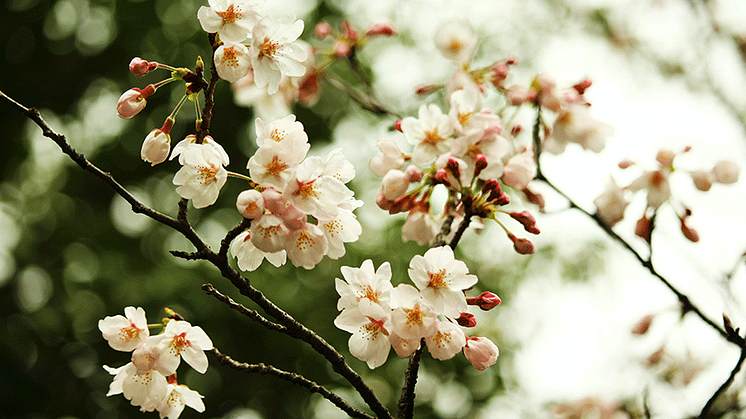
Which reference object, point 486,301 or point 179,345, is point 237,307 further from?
point 486,301

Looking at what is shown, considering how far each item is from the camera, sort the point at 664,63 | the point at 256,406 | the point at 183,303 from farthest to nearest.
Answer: the point at 256,406 → the point at 183,303 → the point at 664,63

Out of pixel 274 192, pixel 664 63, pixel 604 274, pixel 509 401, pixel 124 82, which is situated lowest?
pixel 509 401

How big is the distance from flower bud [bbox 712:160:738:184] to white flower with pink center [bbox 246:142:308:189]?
5.08 feet

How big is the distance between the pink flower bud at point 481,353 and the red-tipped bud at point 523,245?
1.14 feet

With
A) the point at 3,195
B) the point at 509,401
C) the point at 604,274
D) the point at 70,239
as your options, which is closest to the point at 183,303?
the point at 70,239

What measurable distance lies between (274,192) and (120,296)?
6.85 metres

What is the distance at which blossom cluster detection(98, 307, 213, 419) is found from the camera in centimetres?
111

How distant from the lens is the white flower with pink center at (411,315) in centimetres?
102

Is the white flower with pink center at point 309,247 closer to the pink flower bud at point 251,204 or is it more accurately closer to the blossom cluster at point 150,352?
the pink flower bud at point 251,204

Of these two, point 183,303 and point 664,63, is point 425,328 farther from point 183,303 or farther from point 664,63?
point 183,303

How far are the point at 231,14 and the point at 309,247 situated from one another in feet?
1.70

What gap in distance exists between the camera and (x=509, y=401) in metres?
6.76

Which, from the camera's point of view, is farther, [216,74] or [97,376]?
[97,376]

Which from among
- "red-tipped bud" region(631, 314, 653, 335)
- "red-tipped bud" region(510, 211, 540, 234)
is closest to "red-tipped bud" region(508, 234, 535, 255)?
"red-tipped bud" region(510, 211, 540, 234)
